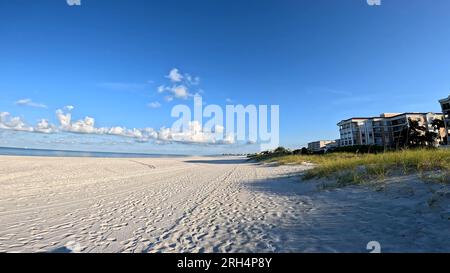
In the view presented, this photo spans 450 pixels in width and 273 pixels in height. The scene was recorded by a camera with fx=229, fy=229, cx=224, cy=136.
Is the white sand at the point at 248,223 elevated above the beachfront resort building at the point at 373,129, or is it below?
below

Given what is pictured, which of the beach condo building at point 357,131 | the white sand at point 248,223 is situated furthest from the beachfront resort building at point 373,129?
the white sand at point 248,223

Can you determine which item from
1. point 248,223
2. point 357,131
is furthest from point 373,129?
point 248,223

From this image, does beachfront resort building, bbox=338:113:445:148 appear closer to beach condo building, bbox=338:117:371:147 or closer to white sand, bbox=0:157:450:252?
beach condo building, bbox=338:117:371:147

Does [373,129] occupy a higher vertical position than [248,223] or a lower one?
higher

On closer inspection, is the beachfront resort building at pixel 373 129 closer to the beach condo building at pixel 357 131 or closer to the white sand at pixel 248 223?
the beach condo building at pixel 357 131

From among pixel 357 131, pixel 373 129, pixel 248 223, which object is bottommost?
pixel 248 223

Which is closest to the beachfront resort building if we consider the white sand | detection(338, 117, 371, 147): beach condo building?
detection(338, 117, 371, 147): beach condo building

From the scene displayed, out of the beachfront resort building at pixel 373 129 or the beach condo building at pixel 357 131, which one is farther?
the beach condo building at pixel 357 131

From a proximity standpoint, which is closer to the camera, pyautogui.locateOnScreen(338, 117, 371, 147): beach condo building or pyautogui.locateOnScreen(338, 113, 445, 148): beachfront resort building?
pyautogui.locateOnScreen(338, 113, 445, 148): beachfront resort building

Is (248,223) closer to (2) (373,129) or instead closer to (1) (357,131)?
(1) (357,131)

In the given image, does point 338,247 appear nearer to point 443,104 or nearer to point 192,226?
point 192,226

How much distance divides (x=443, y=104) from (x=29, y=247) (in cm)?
6899
